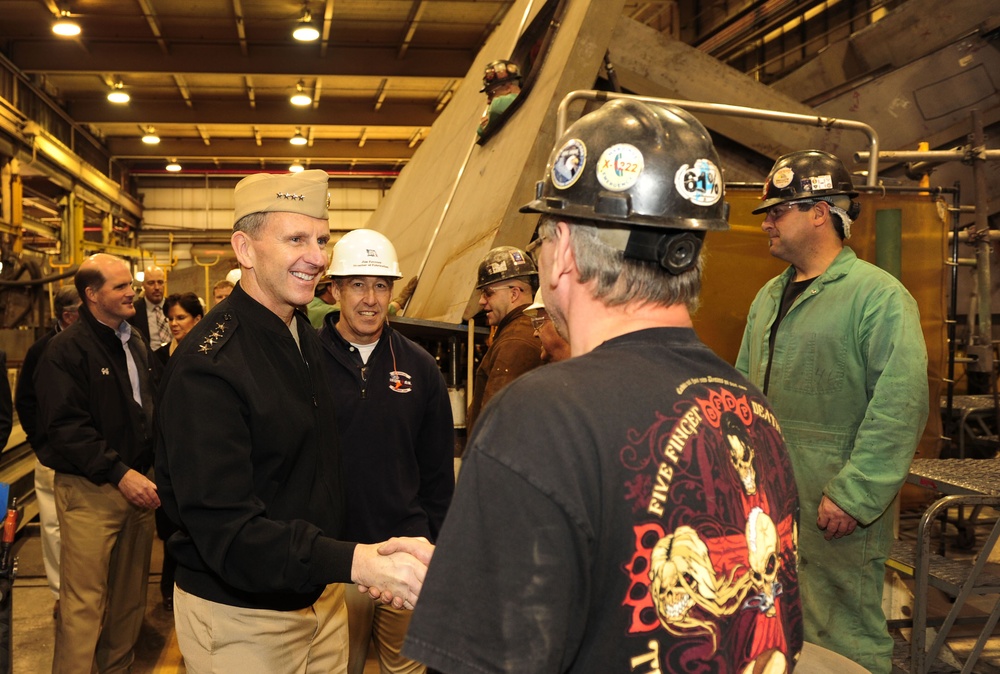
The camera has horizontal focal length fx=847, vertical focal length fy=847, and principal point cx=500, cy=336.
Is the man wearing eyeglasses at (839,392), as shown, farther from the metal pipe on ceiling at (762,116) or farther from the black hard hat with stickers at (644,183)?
the black hard hat with stickers at (644,183)

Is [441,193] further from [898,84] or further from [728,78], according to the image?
[898,84]

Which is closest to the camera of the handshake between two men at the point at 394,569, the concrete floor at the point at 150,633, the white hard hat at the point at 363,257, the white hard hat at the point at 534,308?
the handshake between two men at the point at 394,569

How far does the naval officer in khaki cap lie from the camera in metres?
2.03

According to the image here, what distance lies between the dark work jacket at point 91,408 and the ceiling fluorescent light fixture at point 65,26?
1069 centimetres

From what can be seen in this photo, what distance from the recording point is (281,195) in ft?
7.65

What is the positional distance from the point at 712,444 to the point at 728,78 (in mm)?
5812

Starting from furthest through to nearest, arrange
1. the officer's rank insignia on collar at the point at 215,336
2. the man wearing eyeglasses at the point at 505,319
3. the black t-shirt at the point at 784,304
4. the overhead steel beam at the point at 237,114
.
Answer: the overhead steel beam at the point at 237,114
the man wearing eyeglasses at the point at 505,319
the black t-shirt at the point at 784,304
the officer's rank insignia on collar at the point at 215,336

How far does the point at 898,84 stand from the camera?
762 centimetres

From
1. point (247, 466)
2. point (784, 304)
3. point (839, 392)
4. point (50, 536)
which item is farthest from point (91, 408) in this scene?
point (839, 392)

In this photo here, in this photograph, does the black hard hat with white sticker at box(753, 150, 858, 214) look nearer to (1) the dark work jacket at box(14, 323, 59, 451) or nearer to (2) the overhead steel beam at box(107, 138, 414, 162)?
(1) the dark work jacket at box(14, 323, 59, 451)

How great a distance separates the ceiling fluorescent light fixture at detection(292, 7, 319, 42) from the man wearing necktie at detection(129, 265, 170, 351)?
24.7 feet

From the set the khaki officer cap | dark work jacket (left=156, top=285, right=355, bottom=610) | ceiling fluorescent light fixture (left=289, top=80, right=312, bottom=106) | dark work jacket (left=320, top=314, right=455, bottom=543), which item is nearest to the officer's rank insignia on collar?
dark work jacket (left=156, top=285, right=355, bottom=610)

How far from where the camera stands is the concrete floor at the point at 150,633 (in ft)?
14.8

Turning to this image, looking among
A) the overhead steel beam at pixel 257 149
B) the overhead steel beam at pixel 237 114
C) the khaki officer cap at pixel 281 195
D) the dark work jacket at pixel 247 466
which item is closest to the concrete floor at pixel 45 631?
the dark work jacket at pixel 247 466
